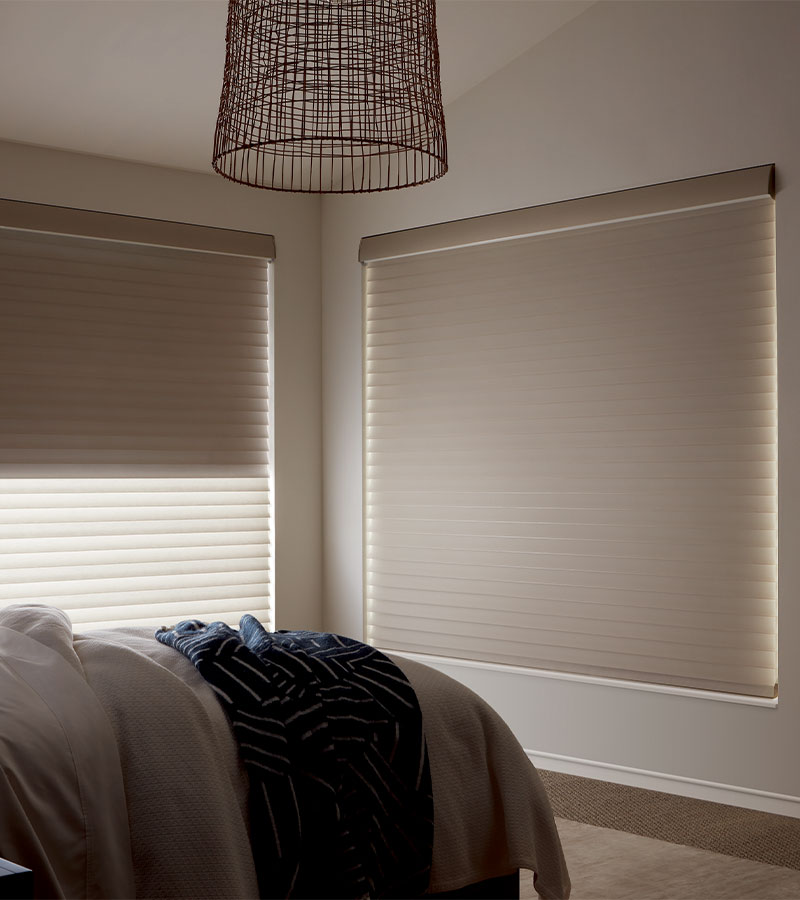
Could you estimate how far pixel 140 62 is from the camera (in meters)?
4.06

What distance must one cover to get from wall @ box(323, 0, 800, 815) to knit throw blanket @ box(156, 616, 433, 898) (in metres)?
1.78

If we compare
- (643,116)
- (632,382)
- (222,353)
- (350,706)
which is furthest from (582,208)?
(350,706)

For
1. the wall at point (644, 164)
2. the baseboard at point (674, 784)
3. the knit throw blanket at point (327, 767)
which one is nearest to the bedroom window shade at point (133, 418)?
the wall at point (644, 164)

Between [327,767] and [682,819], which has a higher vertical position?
[327,767]

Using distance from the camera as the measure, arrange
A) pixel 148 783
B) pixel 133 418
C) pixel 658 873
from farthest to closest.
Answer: pixel 133 418 → pixel 658 873 → pixel 148 783

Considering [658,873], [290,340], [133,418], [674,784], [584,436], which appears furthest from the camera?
[290,340]

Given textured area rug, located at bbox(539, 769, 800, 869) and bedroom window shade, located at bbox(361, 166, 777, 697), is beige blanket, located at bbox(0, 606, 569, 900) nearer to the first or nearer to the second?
textured area rug, located at bbox(539, 769, 800, 869)

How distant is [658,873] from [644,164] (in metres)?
2.54

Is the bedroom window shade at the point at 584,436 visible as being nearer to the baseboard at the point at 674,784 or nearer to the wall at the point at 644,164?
the wall at the point at 644,164

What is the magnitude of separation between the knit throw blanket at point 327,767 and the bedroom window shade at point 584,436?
5.76 ft

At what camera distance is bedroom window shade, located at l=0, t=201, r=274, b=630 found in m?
4.30

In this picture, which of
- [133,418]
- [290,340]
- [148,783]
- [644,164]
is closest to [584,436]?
[644,164]

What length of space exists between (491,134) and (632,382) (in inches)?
50.5

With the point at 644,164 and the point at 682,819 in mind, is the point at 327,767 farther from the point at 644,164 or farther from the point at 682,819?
the point at 644,164
